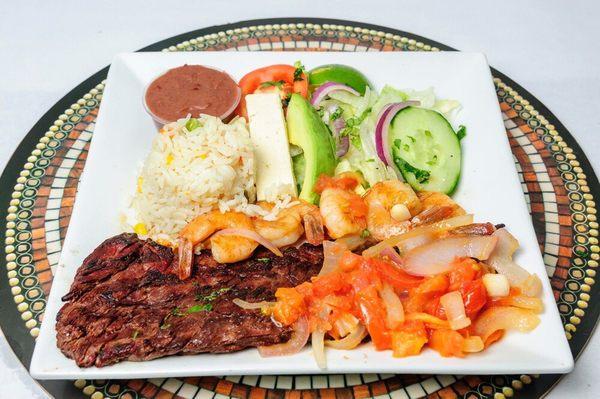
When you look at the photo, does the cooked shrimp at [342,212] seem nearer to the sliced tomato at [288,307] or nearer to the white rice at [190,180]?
the white rice at [190,180]

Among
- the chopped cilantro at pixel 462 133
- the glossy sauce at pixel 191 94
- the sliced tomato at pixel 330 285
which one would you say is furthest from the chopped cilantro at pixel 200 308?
the chopped cilantro at pixel 462 133

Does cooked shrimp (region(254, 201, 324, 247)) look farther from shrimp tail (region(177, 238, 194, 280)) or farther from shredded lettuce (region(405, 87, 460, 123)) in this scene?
shredded lettuce (region(405, 87, 460, 123))

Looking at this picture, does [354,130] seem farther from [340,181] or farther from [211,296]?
[211,296]

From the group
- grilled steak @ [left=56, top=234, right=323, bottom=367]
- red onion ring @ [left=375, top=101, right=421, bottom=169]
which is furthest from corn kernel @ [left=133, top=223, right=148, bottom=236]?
red onion ring @ [left=375, top=101, right=421, bottom=169]

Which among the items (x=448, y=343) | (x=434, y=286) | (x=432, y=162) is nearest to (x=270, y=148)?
(x=432, y=162)

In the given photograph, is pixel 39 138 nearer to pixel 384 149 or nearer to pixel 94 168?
pixel 94 168

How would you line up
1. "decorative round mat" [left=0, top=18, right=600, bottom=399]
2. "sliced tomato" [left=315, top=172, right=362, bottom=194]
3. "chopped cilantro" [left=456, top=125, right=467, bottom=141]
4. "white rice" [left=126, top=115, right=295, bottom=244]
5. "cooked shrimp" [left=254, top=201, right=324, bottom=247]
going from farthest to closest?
"chopped cilantro" [left=456, top=125, right=467, bottom=141]
"sliced tomato" [left=315, top=172, right=362, bottom=194]
"white rice" [left=126, top=115, right=295, bottom=244]
"cooked shrimp" [left=254, top=201, right=324, bottom=247]
"decorative round mat" [left=0, top=18, right=600, bottom=399]
